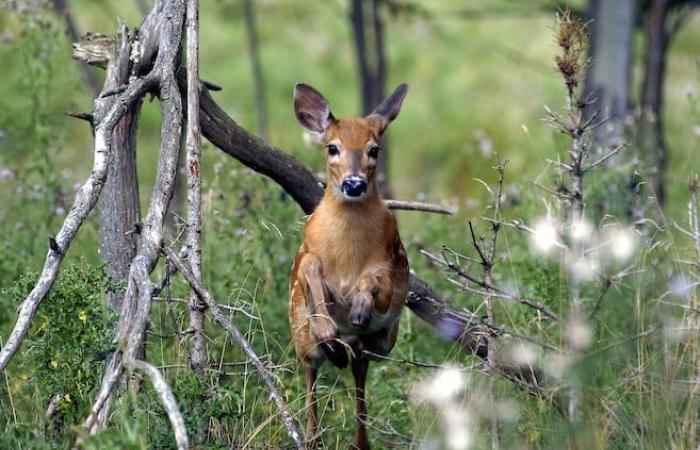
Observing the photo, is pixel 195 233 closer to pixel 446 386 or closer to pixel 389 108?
pixel 446 386

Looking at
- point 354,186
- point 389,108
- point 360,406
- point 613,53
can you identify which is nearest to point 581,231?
point 354,186

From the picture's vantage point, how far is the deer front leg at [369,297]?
6.67 m

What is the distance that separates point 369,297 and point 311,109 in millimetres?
1250

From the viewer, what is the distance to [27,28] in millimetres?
9188

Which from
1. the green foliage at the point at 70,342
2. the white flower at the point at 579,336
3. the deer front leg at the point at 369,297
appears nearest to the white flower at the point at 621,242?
the white flower at the point at 579,336

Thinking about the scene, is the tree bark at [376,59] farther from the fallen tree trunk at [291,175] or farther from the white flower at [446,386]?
the white flower at [446,386]

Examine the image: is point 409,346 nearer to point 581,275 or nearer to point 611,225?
point 611,225

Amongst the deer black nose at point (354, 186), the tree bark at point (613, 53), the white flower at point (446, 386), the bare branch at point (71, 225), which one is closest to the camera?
the bare branch at point (71, 225)

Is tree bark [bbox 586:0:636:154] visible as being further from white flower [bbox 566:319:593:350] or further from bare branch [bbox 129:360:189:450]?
bare branch [bbox 129:360:189:450]

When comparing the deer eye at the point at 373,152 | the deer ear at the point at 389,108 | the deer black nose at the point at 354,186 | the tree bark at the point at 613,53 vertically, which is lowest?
the tree bark at the point at 613,53

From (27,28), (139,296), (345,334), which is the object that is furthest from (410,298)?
(27,28)

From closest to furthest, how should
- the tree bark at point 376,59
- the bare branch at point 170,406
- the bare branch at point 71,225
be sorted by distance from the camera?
the bare branch at point 170,406 < the bare branch at point 71,225 < the tree bark at point 376,59

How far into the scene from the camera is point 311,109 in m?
7.54

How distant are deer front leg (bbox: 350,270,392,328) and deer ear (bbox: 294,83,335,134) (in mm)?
970
